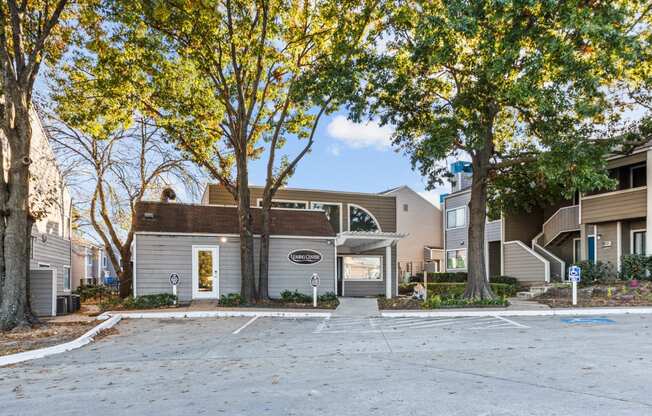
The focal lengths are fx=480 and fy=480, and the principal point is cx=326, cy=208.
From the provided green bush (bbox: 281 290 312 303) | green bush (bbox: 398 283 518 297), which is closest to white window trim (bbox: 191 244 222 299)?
green bush (bbox: 281 290 312 303)

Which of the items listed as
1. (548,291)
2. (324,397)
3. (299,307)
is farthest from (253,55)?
(548,291)

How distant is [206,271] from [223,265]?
63 centimetres

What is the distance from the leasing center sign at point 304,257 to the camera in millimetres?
17956

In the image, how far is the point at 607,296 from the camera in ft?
50.0

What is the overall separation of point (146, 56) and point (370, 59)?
23.3ft

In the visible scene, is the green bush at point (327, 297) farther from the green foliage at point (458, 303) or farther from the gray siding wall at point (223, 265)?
the green foliage at point (458, 303)

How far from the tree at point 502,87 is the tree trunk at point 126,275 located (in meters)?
12.6

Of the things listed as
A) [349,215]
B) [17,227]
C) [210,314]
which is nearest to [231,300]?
[210,314]

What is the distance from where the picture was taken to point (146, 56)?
15180 millimetres

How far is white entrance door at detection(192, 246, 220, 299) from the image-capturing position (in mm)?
17047

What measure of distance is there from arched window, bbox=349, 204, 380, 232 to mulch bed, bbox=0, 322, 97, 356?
15557mm

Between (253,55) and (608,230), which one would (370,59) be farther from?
(608,230)

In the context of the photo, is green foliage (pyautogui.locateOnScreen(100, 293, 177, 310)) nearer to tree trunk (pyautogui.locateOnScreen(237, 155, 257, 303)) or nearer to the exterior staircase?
tree trunk (pyautogui.locateOnScreen(237, 155, 257, 303))

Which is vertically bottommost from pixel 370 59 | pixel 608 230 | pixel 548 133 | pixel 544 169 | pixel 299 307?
pixel 299 307
